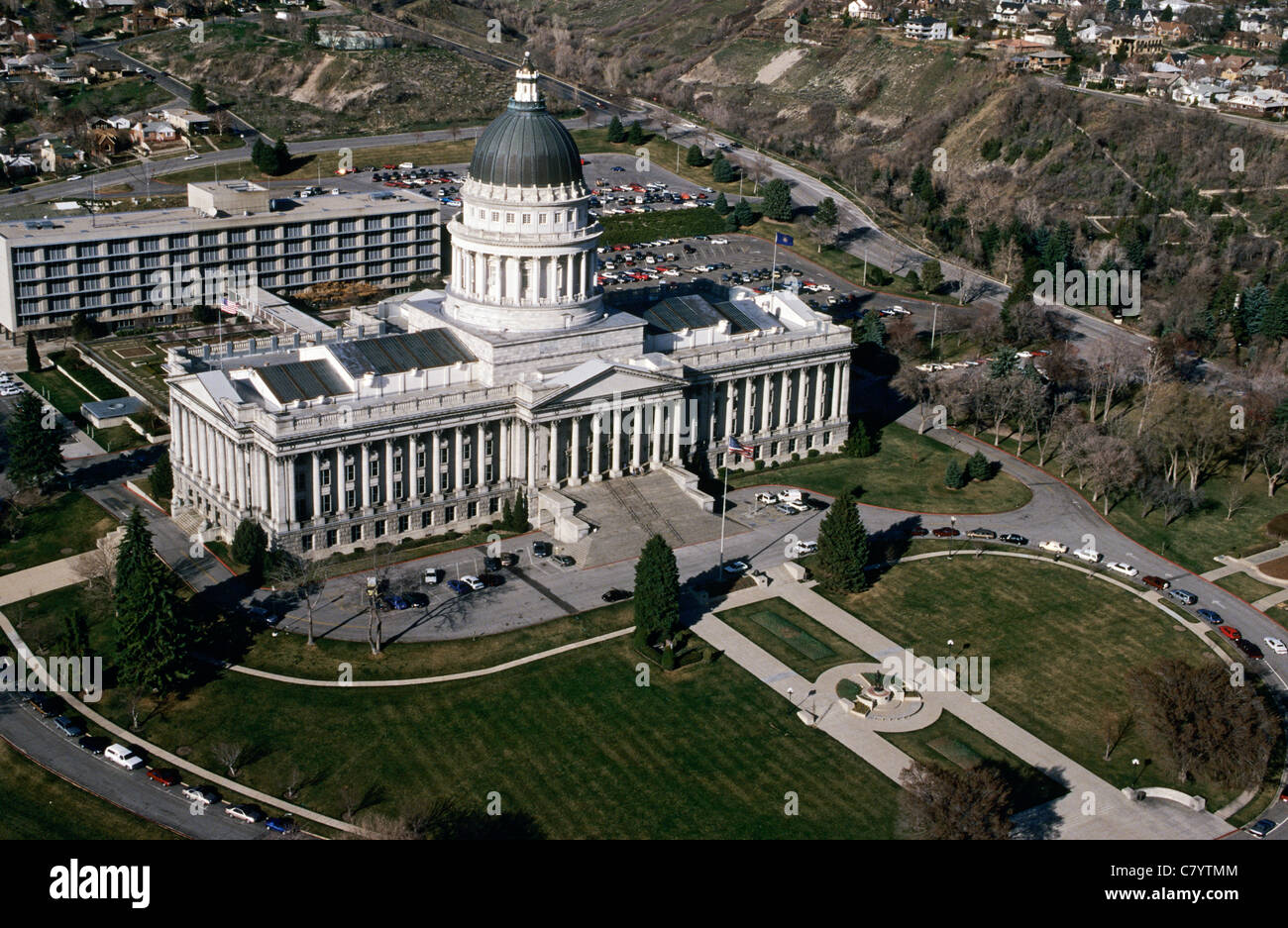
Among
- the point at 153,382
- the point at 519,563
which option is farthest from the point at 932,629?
the point at 153,382

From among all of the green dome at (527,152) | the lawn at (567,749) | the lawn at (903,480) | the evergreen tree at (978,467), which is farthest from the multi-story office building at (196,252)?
the evergreen tree at (978,467)

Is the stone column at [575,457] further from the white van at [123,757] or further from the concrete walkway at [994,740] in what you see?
the white van at [123,757]

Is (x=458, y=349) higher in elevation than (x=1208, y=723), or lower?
higher

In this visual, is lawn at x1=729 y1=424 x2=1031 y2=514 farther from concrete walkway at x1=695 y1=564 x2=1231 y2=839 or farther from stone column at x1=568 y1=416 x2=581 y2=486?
concrete walkway at x1=695 y1=564 x2=1231 y2=839

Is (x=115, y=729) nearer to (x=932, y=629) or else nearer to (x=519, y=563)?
(x=519, y=563)

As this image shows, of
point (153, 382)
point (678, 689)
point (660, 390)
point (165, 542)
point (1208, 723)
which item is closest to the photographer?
point (1208, 723)
